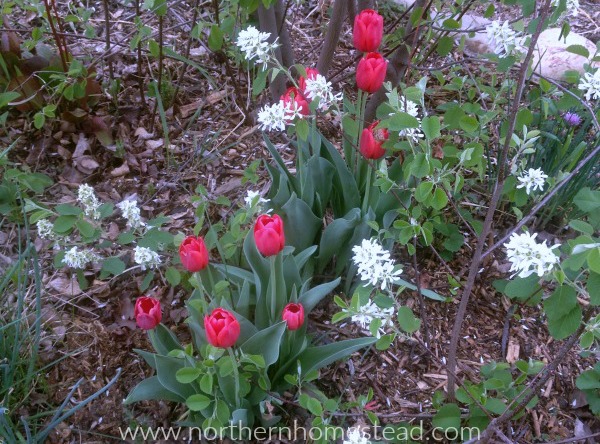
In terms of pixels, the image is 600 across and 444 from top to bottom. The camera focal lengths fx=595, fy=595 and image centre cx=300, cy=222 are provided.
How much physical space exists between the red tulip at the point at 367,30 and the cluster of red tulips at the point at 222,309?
601 mm

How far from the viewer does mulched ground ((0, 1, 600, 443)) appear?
1823 millimetres

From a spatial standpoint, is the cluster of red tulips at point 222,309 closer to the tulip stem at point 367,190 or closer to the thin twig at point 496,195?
the thin twig at point 496,195

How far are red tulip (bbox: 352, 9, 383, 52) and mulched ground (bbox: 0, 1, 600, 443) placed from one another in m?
0.87

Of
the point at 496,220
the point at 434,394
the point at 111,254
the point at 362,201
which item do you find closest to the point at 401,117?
the point at 362,201

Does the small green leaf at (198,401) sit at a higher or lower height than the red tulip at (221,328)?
lower

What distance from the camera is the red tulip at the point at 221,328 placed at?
1299 millimetres

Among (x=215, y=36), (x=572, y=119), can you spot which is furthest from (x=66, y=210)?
(x=572, y=119)

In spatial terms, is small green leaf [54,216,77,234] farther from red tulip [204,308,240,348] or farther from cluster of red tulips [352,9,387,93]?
cluster of red tulips [352,9,387,93]

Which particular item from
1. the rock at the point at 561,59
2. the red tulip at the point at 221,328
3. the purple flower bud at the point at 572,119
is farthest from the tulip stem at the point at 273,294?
the rock at the point at 561,59

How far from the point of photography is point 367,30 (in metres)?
1.64

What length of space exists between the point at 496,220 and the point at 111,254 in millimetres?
1471

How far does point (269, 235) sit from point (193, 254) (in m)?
0.19

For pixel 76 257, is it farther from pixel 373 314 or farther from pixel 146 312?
pixel 373 314

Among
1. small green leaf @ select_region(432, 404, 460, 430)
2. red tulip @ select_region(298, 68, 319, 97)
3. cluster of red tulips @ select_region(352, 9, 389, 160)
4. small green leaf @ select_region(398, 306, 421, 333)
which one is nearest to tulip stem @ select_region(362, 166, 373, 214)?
cluster of red tulips @ select_region(352, 9, 389, 160)
